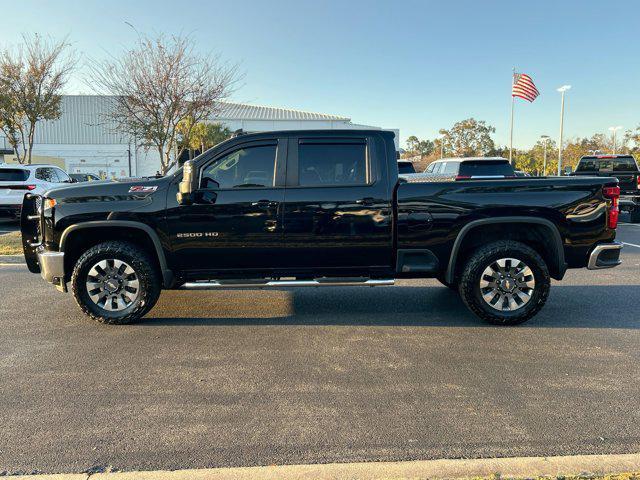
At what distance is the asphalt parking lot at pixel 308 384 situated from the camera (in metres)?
2.85

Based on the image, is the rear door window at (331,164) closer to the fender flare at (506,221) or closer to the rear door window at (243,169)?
the rear door window at (243,169)

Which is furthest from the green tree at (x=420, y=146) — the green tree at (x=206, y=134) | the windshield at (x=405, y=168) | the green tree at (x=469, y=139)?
the windshield at (x=405, y=168)

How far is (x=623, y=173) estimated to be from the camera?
15430 mm

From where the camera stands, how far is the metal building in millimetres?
48312

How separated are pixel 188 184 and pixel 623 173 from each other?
15506mm

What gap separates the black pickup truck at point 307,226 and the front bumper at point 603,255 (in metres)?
0.02

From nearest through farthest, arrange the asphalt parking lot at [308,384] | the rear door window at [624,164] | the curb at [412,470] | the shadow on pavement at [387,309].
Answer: the curb at [412,470] → the asphalt parking lot at [308,384] → the shadow on pavement at [387,309] → the rear door window at [624,164]

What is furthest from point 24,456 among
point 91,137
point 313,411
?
point 91,137

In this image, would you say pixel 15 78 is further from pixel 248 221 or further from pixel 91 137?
pixel 91 137

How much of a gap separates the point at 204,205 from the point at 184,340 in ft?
4.57

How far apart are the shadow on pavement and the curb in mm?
2538

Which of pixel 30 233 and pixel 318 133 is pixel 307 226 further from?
pixel 30 233

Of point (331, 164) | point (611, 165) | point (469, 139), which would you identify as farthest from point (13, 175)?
point (469, 139)

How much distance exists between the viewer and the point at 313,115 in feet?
179
